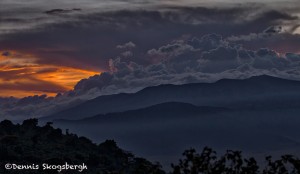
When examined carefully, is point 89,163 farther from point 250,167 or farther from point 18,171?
point 250,167

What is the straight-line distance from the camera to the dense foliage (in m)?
110

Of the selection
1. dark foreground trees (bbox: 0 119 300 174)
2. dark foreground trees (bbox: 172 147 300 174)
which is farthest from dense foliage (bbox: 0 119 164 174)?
dark foreground trees (bbox: 172 147 300 174)

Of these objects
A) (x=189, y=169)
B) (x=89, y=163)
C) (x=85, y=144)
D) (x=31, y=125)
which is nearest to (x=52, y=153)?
(x=89, y=163)

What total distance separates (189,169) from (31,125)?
109525 mm

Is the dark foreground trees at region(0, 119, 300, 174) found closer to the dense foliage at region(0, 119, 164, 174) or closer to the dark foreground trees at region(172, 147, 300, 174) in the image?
the dense foliage at region(0, 119, 164, 174)

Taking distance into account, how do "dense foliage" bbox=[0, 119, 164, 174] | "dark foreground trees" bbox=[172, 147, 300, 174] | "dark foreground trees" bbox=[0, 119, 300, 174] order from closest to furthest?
"dark foreground trees" bbox=[172, 147, 300, 174], "dark foreground trees" bbox=[0, 119, 300, 174], "dense foliage" bbox=[0, 119, 164, 174]

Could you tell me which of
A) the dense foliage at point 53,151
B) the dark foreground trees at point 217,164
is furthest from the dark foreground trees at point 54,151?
the dark foreground trees at point 217,164

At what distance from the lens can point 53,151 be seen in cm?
12212

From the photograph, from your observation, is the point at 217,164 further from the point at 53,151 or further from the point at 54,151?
the point at 53,151

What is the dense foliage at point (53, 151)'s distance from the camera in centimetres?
10994

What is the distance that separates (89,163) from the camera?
118 meters

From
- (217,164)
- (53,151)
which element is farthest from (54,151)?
(217,164)

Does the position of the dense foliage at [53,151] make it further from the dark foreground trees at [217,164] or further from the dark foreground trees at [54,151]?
the dark foreground trees at [217,164]

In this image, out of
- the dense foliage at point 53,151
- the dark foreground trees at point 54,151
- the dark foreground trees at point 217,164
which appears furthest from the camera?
the dense foliage at point 53,151
